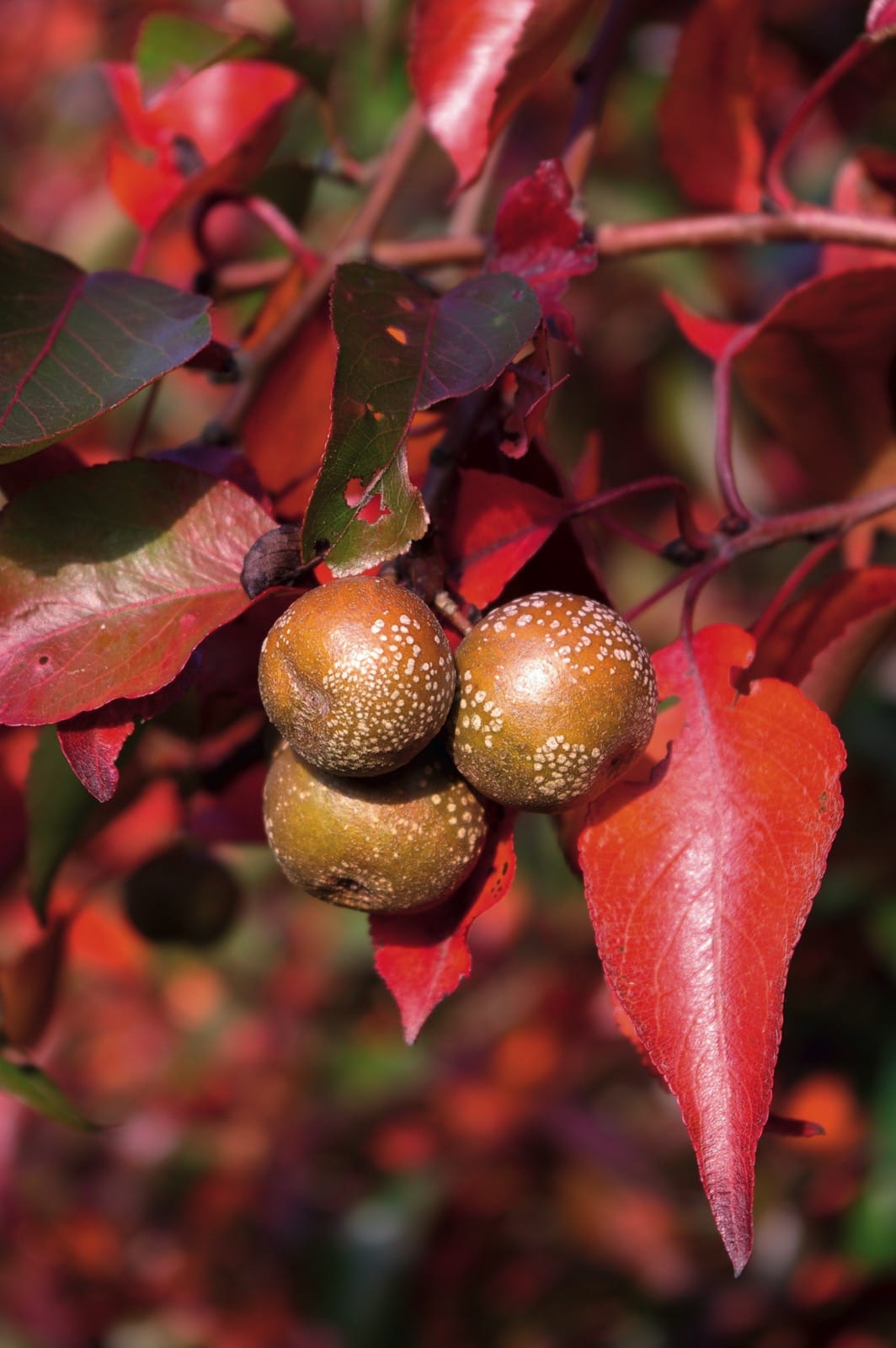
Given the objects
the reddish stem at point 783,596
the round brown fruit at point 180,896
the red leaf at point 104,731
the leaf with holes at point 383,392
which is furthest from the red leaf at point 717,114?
the round brown fruit at point 180,896

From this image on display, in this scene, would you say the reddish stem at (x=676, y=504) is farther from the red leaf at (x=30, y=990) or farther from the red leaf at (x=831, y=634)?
the red leaf at (x=30, y=990)

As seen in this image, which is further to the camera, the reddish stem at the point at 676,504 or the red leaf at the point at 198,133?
the red leaf at the point at 198,133

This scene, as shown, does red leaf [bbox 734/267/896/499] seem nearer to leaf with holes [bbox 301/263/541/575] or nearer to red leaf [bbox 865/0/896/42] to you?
red leaf [bbox 865/0/896/42]

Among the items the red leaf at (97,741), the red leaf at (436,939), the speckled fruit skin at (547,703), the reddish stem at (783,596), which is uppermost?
the speckled fruit skin at (547,703)

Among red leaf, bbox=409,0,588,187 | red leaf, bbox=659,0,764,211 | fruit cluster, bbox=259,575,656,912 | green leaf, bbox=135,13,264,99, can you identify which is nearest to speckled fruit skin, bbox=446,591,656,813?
fruit cluster, bbox=259,575,656,912

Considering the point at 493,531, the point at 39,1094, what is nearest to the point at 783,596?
the point at 493,531

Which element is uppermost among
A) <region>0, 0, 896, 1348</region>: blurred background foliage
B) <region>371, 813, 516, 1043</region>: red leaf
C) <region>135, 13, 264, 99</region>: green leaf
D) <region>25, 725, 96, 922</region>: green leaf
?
<region>135, 13, 264, 99</region>: green leaf
